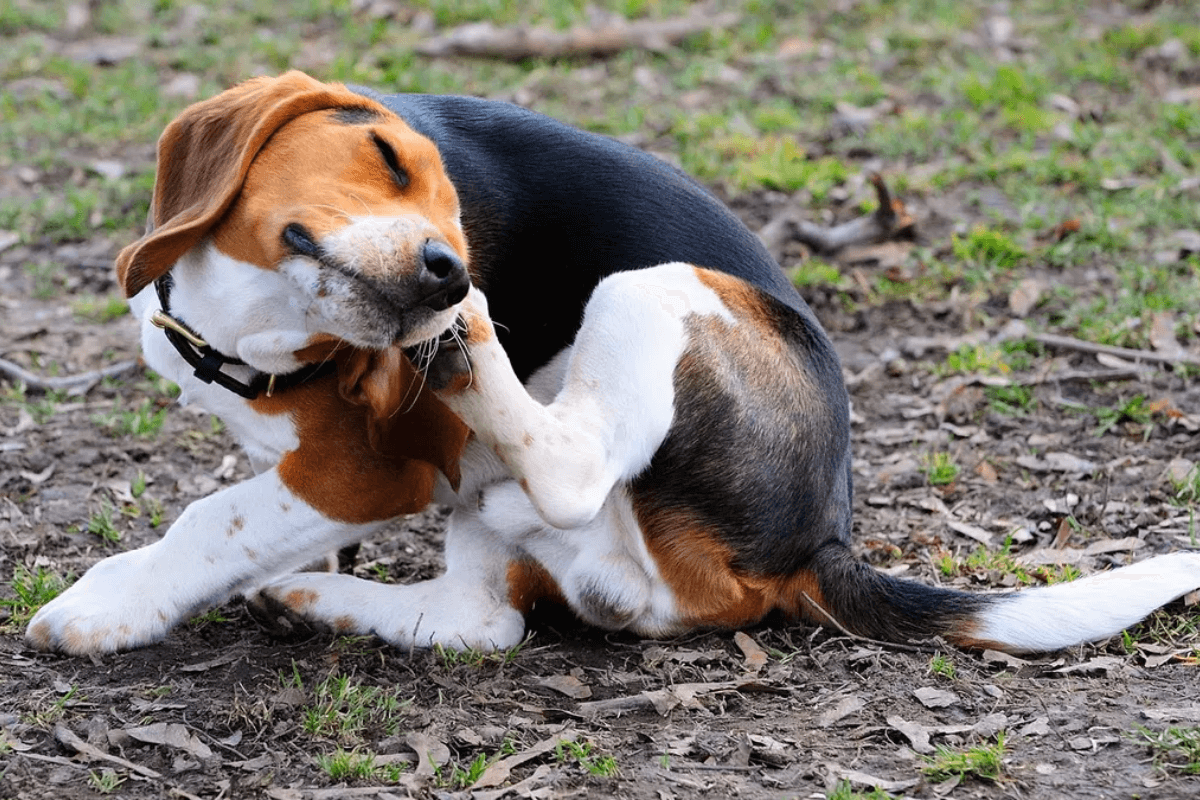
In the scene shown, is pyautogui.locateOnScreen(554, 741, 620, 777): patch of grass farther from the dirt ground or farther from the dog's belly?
the dog's belly

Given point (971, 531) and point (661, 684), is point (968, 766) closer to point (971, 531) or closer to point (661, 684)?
point (661, 684)

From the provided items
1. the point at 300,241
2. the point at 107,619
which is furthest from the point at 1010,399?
the point at 107,619

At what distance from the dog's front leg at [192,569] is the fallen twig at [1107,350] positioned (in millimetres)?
3473

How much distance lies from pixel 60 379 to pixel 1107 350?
440cm

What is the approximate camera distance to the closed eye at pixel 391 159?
3.23 m

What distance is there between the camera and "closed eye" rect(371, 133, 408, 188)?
3227 millimetres

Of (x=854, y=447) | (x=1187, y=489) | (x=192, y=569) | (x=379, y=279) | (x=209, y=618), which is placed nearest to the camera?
(x=379, y=279)

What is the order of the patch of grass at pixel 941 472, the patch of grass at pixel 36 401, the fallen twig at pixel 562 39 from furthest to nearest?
the fallen twig at pixel 562 39 < the patch of grass at pixel 36 401 < the patch of grass at pixel 941 472

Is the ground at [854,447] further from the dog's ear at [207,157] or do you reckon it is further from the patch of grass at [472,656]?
the dog's ear at [207,157]

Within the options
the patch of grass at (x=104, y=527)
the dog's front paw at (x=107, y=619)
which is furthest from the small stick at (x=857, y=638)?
the patch of grass at (x=104, y=527)

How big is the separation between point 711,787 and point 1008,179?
5174 millimetres

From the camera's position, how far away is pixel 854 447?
17.2 feet

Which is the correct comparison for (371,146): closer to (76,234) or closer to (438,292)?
(438,292)

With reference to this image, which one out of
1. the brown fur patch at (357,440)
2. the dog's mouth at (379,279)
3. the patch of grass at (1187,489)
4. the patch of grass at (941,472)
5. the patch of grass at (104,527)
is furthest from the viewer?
the patch of grass at (941,472)
